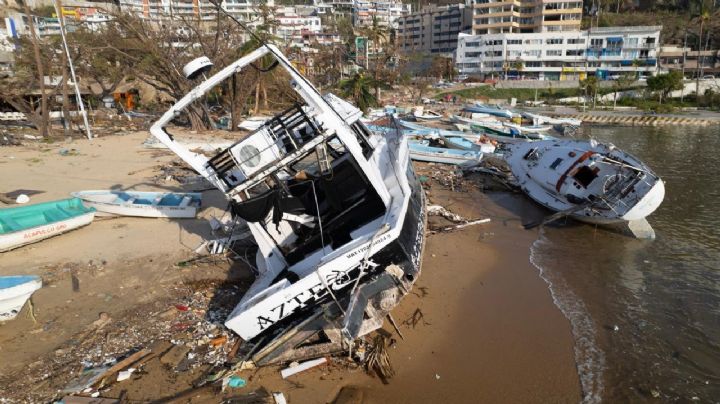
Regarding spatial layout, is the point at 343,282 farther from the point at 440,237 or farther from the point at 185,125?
the point at 185,125

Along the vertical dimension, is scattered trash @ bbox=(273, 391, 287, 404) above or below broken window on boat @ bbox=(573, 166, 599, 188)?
below

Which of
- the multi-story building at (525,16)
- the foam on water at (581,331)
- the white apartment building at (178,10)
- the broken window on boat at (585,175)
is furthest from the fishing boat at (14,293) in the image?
the multi-story building at (525,16)

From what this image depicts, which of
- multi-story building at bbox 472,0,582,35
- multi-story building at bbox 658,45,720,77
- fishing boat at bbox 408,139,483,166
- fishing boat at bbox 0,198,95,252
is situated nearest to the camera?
fishing boat at bbox 0,198,95,252

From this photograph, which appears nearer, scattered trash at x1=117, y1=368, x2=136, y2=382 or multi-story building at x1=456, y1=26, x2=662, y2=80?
scattered trash at x1=117, y1=368, x2=136, y2=382

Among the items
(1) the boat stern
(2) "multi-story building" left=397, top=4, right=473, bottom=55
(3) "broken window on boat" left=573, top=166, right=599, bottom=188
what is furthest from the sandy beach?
(2) "multi-story building" left=397, top=4, right=473, bottom=55

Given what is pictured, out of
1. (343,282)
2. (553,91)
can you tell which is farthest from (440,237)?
(553,91)

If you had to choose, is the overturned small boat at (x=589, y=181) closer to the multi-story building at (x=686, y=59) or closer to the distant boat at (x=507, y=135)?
the distant boat at (x=507, y=135)

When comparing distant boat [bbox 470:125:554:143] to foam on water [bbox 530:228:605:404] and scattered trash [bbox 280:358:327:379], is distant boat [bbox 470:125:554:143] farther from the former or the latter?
scattered trash [bbox 280:358:327:379]
